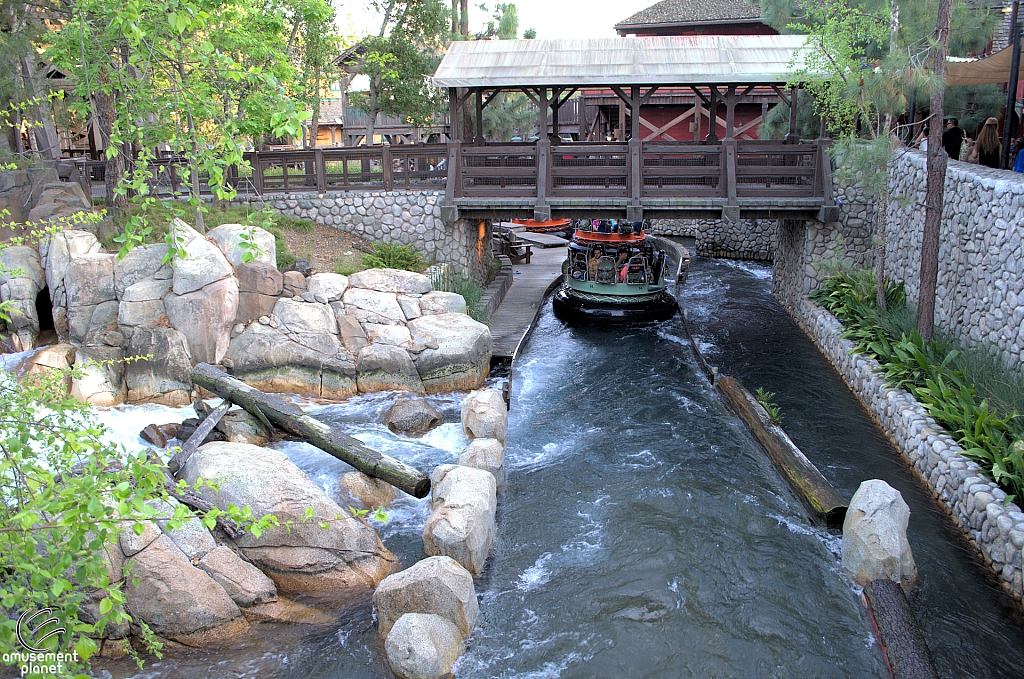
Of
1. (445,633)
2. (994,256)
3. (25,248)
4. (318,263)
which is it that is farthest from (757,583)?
(25,248)

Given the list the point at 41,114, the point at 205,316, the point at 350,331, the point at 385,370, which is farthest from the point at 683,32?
the point at 205,316

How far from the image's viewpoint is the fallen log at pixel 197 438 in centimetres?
905

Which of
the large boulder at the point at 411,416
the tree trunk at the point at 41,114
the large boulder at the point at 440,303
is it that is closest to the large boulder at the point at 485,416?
the large boulder at the point at 411,416

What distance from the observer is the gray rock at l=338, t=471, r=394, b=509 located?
8891mm

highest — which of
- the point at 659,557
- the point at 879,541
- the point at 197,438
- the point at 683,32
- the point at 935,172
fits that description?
the point at 683,32

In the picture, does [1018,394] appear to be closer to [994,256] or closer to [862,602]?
[994,256]

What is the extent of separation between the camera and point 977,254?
1053cm

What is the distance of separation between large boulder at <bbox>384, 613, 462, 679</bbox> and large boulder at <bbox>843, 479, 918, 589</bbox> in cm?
403

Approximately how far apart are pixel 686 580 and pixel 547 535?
1.65 meters

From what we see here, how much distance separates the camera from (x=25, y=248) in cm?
1306

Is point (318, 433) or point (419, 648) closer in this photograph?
point (419, 648)

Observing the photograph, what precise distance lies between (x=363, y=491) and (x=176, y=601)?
2739 mm

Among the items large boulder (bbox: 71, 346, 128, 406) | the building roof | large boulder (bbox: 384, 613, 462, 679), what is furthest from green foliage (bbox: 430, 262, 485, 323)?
the building roof

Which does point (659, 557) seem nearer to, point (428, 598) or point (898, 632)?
point (898, 632)
